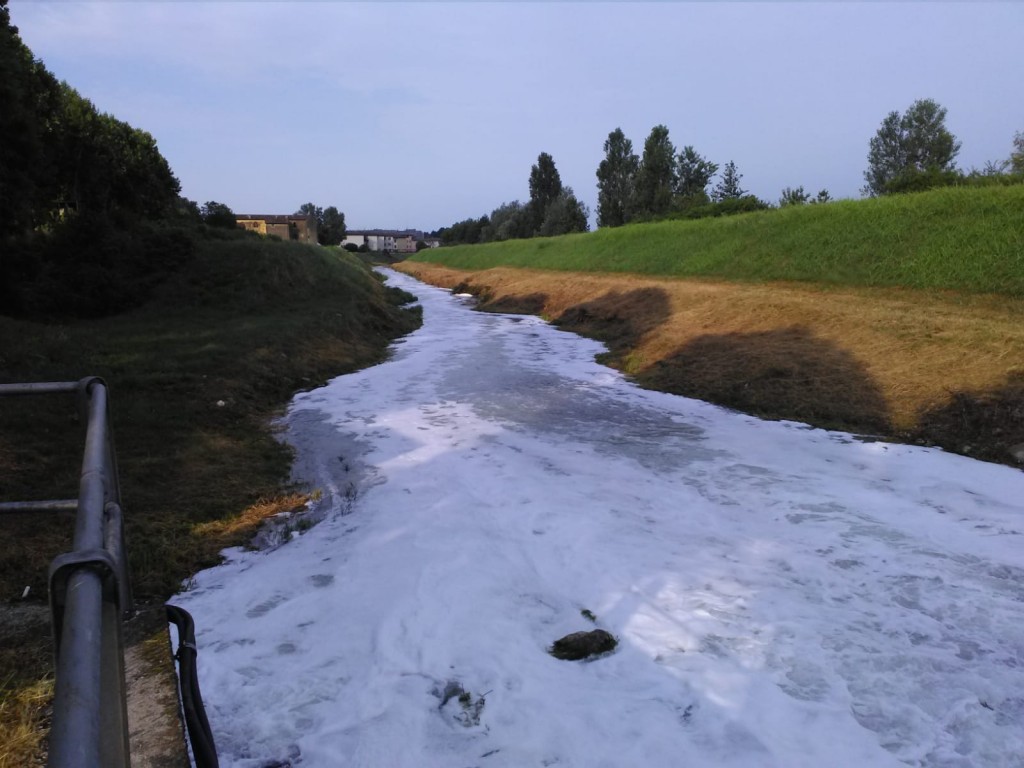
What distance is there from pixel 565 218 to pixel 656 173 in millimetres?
15416

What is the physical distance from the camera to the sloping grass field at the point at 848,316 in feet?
31.3

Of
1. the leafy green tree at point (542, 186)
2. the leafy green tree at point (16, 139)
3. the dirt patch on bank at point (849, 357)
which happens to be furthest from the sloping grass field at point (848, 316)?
the leafy green tree at point (542, 186)

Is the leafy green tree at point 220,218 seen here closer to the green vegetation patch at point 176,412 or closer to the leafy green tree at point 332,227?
the green vegetation patch at point 176,412

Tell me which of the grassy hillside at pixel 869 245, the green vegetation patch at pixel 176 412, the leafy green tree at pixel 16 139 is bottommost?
the green vegetation patch at pixel 176 412

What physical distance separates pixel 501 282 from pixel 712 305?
24979 mm

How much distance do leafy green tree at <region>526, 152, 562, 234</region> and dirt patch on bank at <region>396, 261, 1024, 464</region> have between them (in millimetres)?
62034

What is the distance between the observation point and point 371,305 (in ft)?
80.9

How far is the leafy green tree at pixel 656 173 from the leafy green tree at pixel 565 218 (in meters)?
12.4

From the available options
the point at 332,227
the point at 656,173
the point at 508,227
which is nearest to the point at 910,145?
the point at 656,173

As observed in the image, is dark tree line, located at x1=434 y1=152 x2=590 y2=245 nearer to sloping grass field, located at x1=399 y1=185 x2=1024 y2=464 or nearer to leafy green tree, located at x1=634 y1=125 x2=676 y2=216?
leafy green tree, located at x1=634 y1=125 x2=676 y2=216

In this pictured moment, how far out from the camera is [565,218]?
68.9 metres

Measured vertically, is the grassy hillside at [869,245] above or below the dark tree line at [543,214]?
below

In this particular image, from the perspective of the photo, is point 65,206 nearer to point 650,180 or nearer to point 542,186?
Result: point 650,180

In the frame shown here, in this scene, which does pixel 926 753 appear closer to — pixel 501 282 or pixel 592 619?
pixel 592 619
